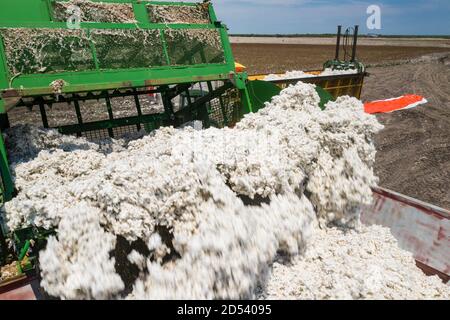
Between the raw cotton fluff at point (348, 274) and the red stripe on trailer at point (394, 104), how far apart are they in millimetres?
7783

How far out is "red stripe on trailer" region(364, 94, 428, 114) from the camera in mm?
10117

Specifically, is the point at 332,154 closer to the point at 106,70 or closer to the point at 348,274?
the point at 348,274

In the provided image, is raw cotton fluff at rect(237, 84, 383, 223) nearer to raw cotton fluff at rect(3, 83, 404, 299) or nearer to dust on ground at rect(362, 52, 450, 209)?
raw cotton fluff at rect(3, 83, 404, 299)

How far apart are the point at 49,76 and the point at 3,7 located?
25.3 inches

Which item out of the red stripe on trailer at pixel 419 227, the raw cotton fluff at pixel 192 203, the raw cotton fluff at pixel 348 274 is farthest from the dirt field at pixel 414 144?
the raw cotton fluff at pixel 192 203

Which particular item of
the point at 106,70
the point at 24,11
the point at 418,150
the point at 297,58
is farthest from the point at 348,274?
the point at 297,58

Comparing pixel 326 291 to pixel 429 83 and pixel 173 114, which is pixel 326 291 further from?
pixel 429 83

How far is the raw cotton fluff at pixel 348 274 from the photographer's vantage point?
239 centimetres

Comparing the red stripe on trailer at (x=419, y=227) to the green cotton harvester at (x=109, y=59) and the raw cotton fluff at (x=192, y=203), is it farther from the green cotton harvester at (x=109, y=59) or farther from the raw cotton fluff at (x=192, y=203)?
the green cotton harvester at (x=109, y=59)

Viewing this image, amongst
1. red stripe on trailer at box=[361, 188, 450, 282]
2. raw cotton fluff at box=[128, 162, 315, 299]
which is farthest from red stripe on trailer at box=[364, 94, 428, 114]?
raw cotton fluff at box=[128, 162, 315, 299]

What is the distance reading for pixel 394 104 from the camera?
10.8m

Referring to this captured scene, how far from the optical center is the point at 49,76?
300 cm

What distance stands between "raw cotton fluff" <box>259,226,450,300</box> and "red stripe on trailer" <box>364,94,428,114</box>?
7.78 metres

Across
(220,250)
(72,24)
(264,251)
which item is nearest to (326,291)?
(264,251)
